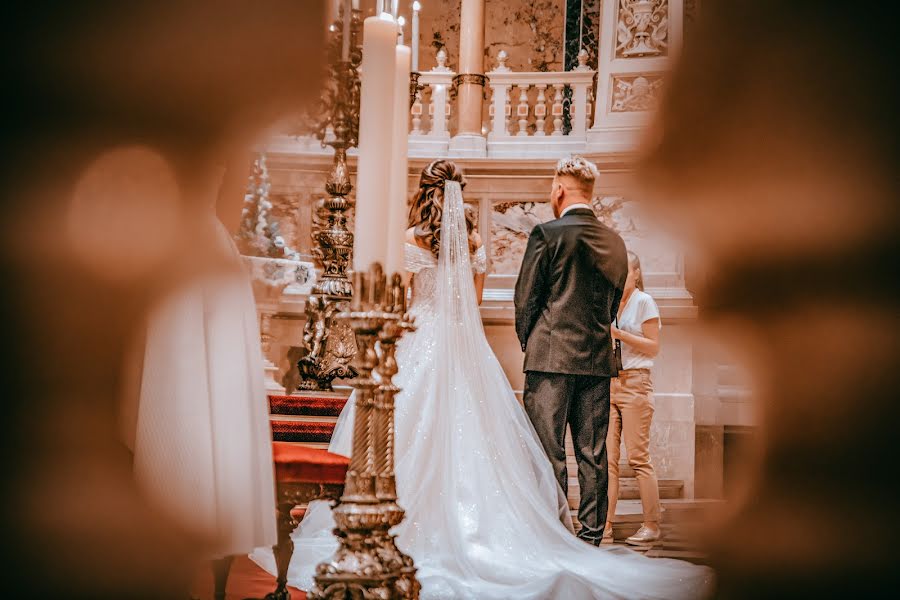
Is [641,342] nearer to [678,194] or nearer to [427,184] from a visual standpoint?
[427,184]

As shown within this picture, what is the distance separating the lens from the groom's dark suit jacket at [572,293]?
2.81 meters

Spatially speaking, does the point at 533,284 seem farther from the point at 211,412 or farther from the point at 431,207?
the point at 211,412

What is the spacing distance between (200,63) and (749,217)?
0.98ft

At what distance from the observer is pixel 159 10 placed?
46 cm

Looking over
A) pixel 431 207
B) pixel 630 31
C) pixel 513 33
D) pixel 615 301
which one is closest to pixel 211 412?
pixel 615 301

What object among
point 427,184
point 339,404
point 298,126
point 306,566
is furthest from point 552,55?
point 298,126

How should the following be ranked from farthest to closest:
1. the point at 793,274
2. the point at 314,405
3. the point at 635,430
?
the point at 635,430, the point at 314,405, the point at 793,274

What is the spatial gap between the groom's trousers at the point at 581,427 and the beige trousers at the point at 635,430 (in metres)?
0.31

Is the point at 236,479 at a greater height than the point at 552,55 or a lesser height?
lesser

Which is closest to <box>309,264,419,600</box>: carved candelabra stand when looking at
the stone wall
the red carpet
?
the red carpet

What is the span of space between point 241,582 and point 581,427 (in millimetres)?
2154

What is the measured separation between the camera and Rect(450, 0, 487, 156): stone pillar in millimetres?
5246

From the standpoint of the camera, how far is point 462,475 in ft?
8.87

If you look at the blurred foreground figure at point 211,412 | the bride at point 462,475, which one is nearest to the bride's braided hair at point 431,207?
the bride at point 462,475
